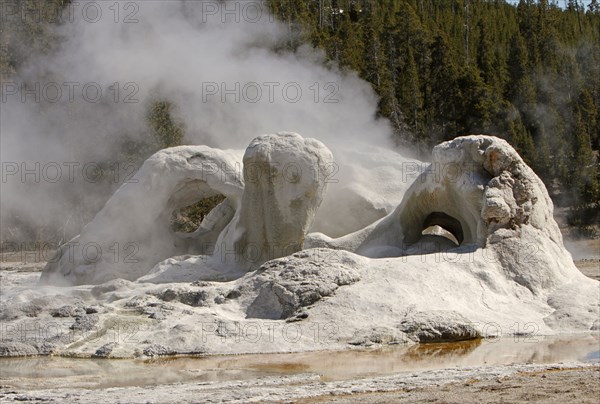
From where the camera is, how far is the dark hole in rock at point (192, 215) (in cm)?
2355

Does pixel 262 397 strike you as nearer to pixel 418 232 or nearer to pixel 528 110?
pixel 418 232

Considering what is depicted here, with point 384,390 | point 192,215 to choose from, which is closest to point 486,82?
point 192,215

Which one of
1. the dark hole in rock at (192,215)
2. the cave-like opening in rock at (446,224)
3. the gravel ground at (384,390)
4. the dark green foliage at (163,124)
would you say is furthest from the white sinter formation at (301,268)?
the dark green foliage at (163,124)

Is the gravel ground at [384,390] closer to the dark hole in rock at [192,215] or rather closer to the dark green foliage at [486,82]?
the dark hole in rock at [192,215]

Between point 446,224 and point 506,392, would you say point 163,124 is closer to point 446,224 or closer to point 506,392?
point 446,224

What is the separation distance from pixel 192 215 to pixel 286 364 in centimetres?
1571

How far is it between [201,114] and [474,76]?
40.7 feet

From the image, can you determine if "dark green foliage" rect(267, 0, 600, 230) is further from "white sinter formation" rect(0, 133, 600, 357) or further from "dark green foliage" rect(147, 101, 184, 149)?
"white sinter formation" rect(0, 133, 600, 357)

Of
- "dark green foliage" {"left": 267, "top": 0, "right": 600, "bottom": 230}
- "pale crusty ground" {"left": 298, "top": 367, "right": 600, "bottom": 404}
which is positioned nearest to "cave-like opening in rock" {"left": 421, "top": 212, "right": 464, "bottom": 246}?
"pale crusty ground" {"left": 298, "top": 367, "right": 600, "bottom": 404}

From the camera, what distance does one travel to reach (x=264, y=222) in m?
13.8

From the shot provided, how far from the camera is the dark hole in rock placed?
23547 millimetres

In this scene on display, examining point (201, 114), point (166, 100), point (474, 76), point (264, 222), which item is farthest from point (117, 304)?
point (474, 76)

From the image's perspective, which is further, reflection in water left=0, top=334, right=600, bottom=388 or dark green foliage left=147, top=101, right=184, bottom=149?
dark green foliage left=147, top=101, right=184, bottom=149

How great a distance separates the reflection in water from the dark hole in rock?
14.1 m
